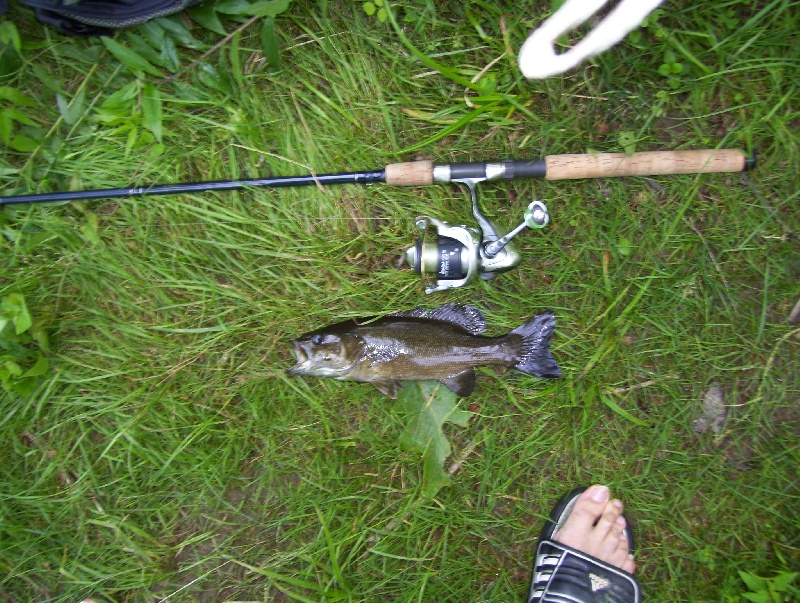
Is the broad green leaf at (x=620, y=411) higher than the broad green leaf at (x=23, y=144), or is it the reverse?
the broad green leaf at (x=23, y=144)

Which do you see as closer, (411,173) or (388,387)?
(411,173)

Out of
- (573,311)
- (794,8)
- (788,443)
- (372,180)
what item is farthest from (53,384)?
(794,8)

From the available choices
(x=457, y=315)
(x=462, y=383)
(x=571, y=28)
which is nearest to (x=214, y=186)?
(x=457, y=315)

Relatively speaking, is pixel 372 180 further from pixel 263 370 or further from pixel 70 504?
pixel 70 504

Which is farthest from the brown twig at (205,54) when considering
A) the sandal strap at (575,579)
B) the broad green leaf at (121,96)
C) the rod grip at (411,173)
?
the sandal strap at (575,579)

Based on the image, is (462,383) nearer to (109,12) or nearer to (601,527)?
(601,527)

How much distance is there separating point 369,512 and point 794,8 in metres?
3.46

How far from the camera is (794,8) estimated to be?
254 centimetres

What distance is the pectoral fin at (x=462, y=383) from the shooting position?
2514 millimetres

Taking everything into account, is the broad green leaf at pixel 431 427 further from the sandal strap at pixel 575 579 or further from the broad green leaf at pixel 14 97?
the broad green leaf at pixel 14 97

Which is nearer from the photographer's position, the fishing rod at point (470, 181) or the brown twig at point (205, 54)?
the fishing rod at point (470, 181)

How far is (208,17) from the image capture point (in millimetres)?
2486

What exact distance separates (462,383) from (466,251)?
69cm

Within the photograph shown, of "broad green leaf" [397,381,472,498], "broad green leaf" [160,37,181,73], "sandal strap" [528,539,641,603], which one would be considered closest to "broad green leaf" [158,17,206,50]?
"broad green leaf" [160,37,181,73]
